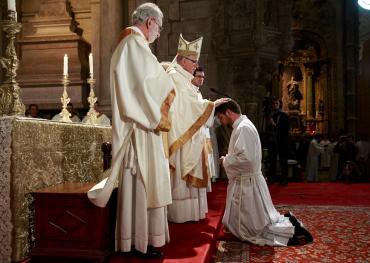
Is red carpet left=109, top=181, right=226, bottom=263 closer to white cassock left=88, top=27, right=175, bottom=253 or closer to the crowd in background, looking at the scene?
white cassock left=88, top=27, right=175, bottom=253

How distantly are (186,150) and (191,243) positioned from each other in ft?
3.45

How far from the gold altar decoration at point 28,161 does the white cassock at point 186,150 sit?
1018 millimetres

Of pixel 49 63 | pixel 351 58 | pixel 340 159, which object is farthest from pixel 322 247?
pixel 351 58

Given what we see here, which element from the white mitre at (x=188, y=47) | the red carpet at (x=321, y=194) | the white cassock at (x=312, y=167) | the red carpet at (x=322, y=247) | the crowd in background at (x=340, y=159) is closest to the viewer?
the red carpet at (x=322, y=247)

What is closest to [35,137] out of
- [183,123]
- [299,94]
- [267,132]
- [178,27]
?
[183,123]

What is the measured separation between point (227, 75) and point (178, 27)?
170 cm

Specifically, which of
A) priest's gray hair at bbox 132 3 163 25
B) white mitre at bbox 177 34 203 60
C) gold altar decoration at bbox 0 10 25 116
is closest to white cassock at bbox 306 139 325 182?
white mitre at bbox 177 34 203 60

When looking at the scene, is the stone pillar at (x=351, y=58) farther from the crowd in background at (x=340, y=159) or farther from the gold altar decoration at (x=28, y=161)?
the gold altar decoration at (x=28, y=161)

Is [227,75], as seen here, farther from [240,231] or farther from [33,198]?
[33,198]

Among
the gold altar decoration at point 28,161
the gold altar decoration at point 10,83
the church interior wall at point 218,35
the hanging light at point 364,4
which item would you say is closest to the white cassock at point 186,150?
the gold altar decoration at point 28,161

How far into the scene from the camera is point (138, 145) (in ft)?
8.63

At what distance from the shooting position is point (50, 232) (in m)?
2.67

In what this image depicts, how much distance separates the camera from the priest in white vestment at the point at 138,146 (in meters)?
2.59

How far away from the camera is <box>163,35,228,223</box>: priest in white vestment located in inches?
153
